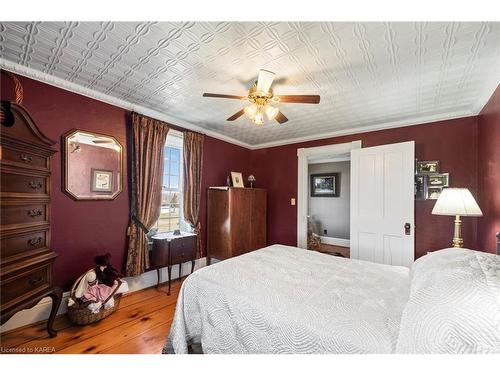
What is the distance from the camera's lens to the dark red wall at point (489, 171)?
6.95ft

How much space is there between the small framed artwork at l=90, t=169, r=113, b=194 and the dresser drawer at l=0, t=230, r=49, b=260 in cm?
74

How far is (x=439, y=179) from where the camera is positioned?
2883mm

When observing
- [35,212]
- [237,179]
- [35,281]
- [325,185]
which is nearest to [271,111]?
[35,212]

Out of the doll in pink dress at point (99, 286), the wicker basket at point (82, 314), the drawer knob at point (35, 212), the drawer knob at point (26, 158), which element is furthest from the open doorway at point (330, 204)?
the drawer knob at point (26, 158)

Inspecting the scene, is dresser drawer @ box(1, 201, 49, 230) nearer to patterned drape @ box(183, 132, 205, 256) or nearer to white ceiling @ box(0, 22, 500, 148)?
white ceiling @ box(0, 22, 500, 148)

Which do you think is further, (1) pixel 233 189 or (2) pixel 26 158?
(1) pixel 233 189

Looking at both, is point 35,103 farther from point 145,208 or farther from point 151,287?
point 151,287

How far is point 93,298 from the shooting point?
2.10 metres

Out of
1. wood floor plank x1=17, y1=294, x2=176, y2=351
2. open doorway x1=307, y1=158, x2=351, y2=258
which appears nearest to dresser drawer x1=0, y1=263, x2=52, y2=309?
wood floor plank x1=17, y1=294, x2=176, y2=351

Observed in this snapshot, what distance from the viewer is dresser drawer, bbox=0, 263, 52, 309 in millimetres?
1457

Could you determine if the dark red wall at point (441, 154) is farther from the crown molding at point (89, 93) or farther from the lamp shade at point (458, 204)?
the crown molding at point (89, 93)

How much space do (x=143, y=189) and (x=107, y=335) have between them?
1.52 m

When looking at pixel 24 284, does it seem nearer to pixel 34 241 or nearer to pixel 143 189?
pixel 34 241
